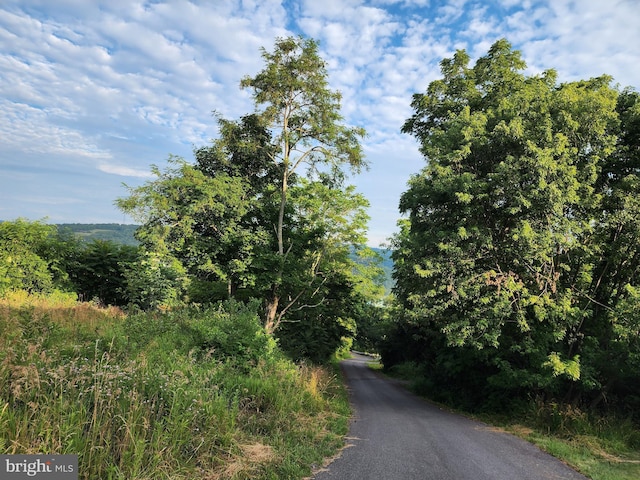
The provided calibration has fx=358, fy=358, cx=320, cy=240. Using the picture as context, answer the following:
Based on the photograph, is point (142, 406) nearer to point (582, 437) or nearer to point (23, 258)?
point (582, 437)

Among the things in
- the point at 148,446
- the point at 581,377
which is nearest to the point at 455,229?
the point at 581,377

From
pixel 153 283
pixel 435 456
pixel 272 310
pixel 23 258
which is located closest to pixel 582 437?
pixel 435 456

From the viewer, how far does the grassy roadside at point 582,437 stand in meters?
7.33

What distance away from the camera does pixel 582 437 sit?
379 inches

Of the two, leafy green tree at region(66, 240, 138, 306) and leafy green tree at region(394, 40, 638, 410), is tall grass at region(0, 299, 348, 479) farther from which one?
leafy green tree at region(66, 240, 138, 306)

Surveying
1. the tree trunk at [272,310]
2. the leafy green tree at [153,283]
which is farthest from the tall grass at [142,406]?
the tree trunk at [272,310]

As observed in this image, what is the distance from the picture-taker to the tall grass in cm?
377

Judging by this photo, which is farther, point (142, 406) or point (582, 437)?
point (582, 437)

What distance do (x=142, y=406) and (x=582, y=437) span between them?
11.1 meters

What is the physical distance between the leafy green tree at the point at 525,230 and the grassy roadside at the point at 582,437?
994mm

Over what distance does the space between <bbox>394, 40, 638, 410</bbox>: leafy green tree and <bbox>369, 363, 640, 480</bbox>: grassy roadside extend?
994 mm

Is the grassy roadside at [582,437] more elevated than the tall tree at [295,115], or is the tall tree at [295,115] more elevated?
the tall tree at [295,115]

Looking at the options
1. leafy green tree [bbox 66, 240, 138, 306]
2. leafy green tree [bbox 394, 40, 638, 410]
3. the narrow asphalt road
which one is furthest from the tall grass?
leafy green tree [bbox 66, 240, 138, 306]

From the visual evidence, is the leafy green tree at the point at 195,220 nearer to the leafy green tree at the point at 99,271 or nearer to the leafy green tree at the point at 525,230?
the leafy green tree at the point at 99,271
